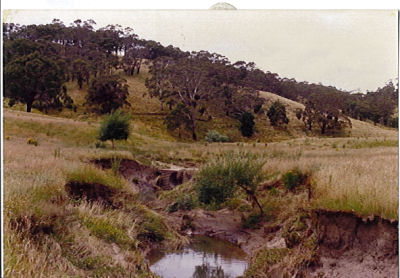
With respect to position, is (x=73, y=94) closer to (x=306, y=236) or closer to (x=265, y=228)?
(x=265, y=228)

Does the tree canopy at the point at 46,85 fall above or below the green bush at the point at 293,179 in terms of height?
above

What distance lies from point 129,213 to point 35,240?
5460 millimetres

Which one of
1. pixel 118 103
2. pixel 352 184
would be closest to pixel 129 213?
pixel 118 103

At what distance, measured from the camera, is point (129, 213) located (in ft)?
35.2

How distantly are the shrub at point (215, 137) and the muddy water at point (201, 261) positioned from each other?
2986 millimetres

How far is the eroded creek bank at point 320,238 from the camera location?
6.18 m

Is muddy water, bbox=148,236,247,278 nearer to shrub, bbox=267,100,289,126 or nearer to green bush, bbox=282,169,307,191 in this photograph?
green bush, bbox=282,169,307,191

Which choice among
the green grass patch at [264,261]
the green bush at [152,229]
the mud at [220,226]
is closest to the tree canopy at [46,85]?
the green bush at [152,229]

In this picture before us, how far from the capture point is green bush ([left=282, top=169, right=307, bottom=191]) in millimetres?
12307

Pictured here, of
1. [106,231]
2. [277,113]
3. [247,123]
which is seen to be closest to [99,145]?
[247,123]

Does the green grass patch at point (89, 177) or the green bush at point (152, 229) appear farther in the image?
the green bush at point (152, 229)

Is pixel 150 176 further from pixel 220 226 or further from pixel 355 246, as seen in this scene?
pixel 355 246

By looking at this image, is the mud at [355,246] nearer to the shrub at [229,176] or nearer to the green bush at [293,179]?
the green bush at [293,179]

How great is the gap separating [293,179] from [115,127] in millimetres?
6046
